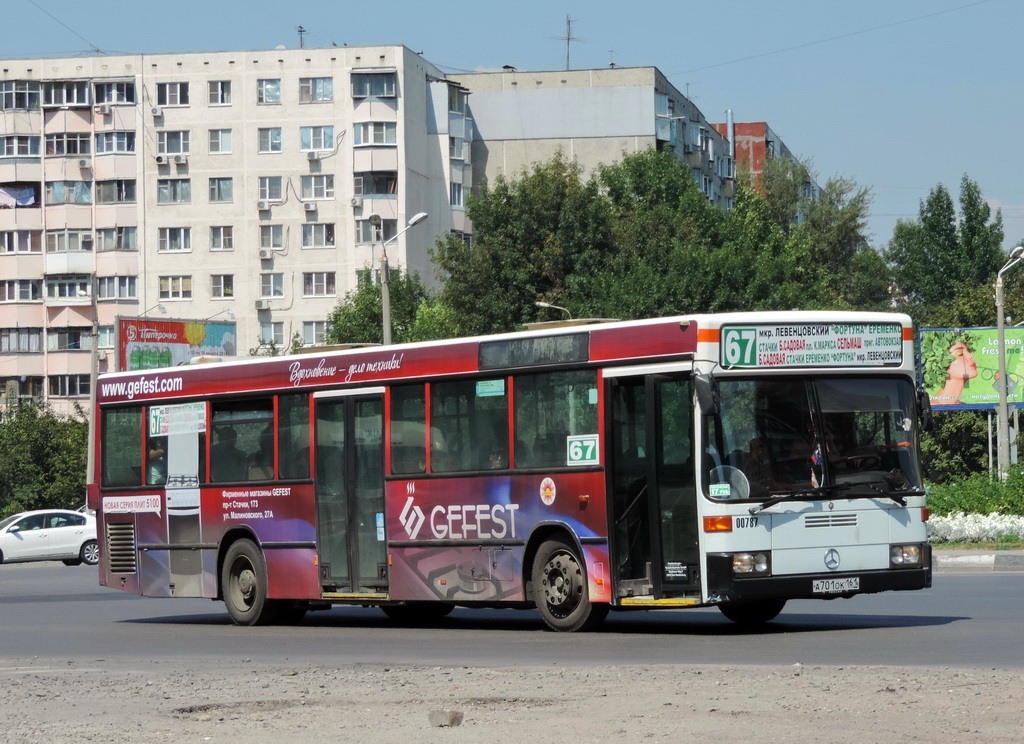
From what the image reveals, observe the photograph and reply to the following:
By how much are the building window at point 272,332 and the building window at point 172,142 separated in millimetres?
9383

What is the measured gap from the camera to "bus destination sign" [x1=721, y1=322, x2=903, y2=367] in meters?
15.0

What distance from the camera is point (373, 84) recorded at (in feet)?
288

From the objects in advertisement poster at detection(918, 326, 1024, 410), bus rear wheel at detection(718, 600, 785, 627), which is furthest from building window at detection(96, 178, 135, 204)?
bus rear wheel at detection(718, 600, 785, 627)

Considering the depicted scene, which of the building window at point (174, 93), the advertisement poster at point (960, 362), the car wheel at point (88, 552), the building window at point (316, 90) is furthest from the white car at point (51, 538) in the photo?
the building window at point (174, 93)

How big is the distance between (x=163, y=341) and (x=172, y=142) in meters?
32.4

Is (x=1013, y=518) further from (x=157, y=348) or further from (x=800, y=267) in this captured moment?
(x=800, y=267)

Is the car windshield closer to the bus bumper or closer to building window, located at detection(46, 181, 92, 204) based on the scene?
the bus bumper

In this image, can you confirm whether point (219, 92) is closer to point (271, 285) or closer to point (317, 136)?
point (317, 136)

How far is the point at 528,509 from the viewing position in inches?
645

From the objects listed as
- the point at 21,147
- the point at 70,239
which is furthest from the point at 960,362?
the point at 21,147

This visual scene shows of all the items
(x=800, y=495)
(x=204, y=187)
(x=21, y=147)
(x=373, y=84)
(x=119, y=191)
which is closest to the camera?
(x=800, y=495)

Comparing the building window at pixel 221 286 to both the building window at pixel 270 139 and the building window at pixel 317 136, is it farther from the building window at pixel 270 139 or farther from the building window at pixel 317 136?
the building window at pixel 317 136

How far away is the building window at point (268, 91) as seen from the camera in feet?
292

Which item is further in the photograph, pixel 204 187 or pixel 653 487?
pixel 204 187
